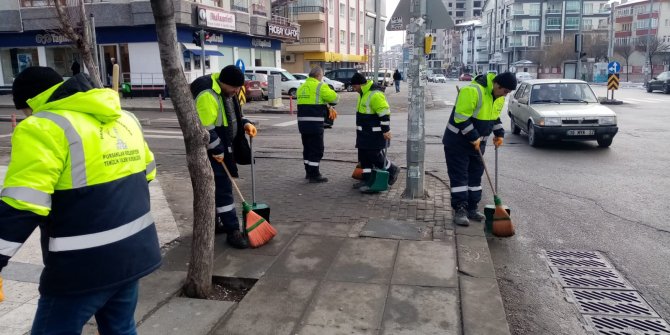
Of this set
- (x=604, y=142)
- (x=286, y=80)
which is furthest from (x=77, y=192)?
(x=286, y=80)

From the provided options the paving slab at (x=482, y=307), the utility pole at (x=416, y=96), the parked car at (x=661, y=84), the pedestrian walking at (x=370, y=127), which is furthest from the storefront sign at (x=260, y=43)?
the paving slab at (x=482, y=307)

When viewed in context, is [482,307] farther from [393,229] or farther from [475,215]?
[475,215]

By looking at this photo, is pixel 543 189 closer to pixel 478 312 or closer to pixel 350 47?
pixel 478 312

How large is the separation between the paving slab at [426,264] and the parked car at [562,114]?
7.40 m

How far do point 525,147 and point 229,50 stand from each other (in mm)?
25842

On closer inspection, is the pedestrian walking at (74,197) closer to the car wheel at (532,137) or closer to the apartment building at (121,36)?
the car wheel at (532,137)

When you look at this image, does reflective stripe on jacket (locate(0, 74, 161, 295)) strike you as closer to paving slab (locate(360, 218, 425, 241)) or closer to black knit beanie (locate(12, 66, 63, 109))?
black knit beanie (locate(12, 66, 63, 109))

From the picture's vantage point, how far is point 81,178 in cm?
234

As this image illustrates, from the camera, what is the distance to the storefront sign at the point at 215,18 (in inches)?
1131

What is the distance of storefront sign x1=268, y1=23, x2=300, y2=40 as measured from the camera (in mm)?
37812

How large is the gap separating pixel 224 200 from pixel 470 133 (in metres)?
2.76

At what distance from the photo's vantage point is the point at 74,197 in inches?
92.4

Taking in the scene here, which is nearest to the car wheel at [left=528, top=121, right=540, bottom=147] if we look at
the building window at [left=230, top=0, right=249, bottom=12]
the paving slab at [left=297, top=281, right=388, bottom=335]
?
the paving slab at [left=297, top=281, right=388, bottom=335]

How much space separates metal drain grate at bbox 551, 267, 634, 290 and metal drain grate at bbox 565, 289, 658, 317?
0.11 meters
